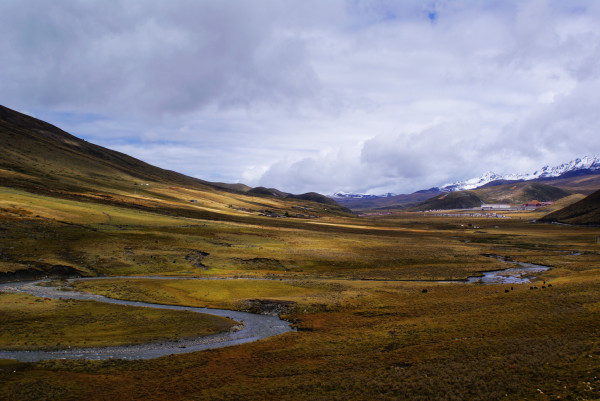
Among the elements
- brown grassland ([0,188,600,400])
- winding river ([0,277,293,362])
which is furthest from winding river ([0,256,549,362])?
brown grassland ([0,188,600,400])

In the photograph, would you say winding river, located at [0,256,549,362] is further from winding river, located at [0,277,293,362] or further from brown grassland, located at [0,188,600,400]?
brown grassland, located at [0,188,600,400]

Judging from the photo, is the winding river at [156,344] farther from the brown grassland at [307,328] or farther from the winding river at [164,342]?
the brown grassland at [307,328]

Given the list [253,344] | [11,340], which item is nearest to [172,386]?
[253,344]

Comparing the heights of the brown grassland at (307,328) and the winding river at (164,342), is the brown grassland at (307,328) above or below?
above

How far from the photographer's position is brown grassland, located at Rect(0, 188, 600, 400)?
83.1 ft

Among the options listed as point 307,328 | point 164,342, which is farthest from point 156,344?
point 307,328

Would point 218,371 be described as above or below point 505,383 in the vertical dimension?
below

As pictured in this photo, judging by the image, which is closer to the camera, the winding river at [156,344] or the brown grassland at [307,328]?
the brown grassland at [307,328]

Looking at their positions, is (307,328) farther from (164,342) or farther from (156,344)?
(156,344)

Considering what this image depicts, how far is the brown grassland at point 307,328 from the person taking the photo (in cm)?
2533

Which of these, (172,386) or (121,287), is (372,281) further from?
(172,386)

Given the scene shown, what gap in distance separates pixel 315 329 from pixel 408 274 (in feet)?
140

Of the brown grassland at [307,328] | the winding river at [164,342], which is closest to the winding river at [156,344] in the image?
the winding river at [164,342]

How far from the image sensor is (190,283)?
66062mm
